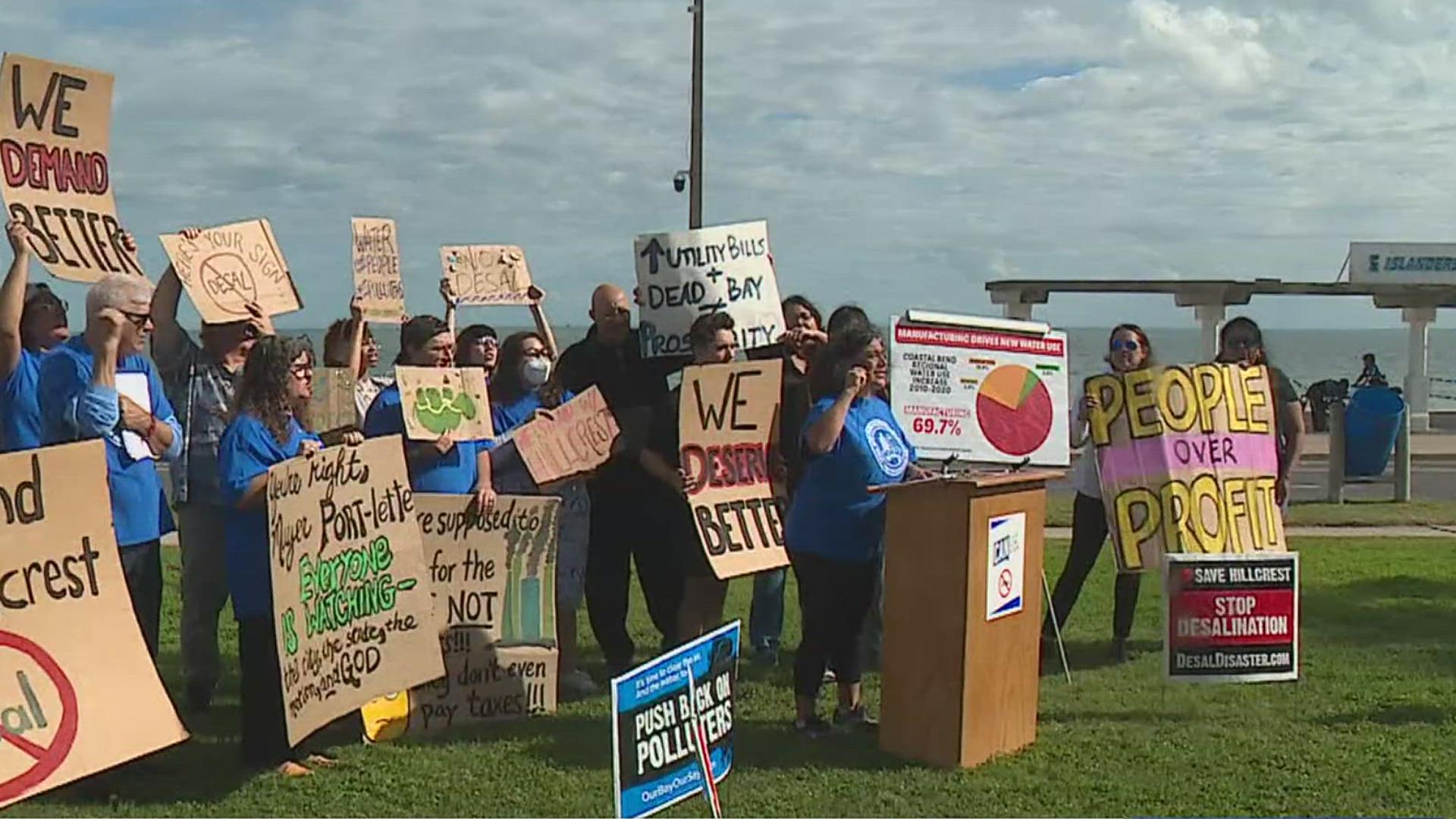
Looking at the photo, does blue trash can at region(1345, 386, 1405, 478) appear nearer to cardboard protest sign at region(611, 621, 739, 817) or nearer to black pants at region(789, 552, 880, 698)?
black pants at region(789, 552, 880, 698)

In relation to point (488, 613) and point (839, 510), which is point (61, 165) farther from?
point (839, 510)

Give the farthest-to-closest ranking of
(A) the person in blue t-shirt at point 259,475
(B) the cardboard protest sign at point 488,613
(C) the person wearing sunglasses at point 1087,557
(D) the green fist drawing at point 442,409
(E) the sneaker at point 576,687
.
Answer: (C) the person wearing sunglasses at point 1087,557
(E) the sneaker at point 576,687
(B) the cardboard protest sign at point 488,613
(D) the green fist drawing at point 442,409
(A) the person in blue t-shirt at point 259,475

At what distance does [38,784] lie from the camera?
489 cm

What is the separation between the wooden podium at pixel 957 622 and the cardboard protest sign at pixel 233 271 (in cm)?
279

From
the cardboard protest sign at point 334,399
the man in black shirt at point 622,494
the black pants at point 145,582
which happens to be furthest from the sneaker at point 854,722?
the black pants at point 145,582

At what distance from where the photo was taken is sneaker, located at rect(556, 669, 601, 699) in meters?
7.79

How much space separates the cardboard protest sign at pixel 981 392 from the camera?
7664mm

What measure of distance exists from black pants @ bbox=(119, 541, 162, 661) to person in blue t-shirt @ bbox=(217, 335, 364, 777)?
0.33m

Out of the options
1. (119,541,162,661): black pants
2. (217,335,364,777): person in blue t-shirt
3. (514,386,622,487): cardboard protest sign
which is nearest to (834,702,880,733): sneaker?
(514,386,622,487): cardboard protest sign

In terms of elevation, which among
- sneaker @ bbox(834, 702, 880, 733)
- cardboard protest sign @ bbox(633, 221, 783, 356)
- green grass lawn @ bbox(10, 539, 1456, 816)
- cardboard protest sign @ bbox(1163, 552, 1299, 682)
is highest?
cardboard protest sign @ bbox(633, 221, 783, 356)

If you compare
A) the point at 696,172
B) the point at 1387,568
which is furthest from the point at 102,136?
the point at 696,172

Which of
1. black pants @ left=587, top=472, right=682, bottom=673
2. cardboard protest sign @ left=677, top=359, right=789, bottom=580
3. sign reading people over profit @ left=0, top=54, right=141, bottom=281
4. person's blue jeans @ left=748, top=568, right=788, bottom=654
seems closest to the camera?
sign reading people over profit @ left=0, top=54, right=141, bottom=281

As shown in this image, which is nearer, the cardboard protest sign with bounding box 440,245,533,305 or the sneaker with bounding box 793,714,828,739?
the sneaker with bounding box 793,714,828,739

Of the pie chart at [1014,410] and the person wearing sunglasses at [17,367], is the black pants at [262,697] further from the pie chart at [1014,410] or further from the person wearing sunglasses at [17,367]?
the pie chart at [1014,410]
